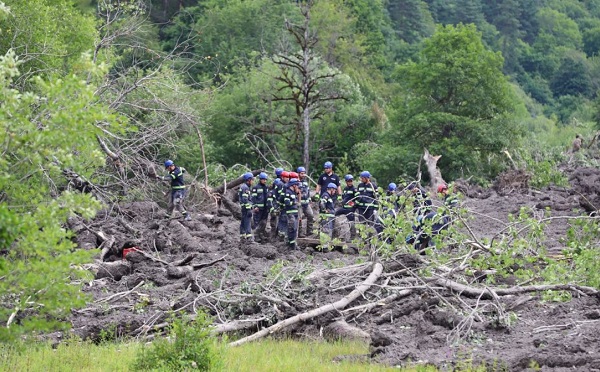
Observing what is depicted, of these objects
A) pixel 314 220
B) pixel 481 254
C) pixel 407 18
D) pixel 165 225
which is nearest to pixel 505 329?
pixel 481 254

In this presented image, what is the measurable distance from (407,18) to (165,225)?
7360 centimetres

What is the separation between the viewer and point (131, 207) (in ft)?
86.0

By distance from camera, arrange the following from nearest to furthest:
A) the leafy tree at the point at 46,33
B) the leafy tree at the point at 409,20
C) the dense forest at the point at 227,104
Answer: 1. the dense forest at the point at 227,104
2. the leafy tree at the point at 46,33
3. the leafy tree at the point at 409,20

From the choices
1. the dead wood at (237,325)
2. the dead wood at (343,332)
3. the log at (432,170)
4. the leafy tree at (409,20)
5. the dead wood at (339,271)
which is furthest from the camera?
the leafy tree at (409,20)

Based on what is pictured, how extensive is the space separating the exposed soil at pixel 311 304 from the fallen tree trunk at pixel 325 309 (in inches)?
7.7

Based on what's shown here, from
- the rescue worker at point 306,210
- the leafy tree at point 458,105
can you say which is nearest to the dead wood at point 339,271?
the rescue worker at point 306,210

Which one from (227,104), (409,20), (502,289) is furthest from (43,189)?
(409,20)

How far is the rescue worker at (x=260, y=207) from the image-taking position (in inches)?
898

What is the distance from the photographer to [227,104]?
4444cm

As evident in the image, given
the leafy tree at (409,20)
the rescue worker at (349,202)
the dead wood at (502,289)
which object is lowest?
the dead wood at (502,289)

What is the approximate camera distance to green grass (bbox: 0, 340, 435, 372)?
1205 centimetres

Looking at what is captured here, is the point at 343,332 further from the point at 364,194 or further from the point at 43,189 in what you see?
the point at 364,194

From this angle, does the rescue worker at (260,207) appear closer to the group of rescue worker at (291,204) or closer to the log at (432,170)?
the group of rescue worker at (291,204)

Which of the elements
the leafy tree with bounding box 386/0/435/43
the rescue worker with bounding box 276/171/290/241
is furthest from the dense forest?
the rescue worker with bounding box 276/171/290/241
